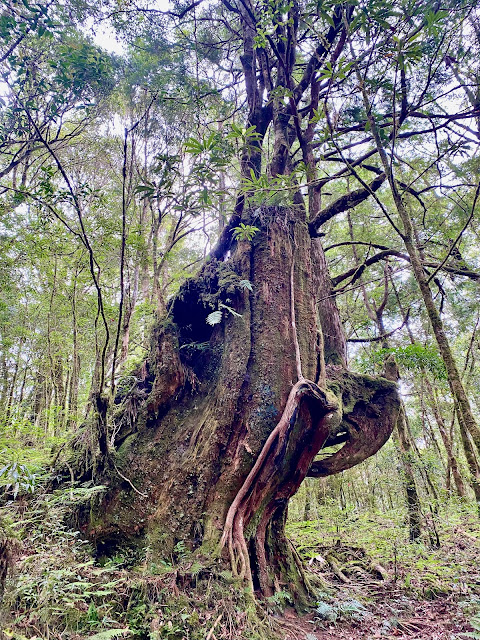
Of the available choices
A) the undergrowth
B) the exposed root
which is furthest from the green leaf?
the undergrowth

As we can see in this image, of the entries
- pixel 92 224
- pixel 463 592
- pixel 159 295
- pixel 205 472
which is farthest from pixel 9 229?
pixel 463 592

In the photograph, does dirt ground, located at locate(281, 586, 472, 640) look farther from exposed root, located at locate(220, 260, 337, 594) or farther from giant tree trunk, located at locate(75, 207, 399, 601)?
exposed root, located at locate(220, 260, 337, 594)

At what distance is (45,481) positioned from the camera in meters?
4.09

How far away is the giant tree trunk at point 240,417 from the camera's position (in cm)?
361

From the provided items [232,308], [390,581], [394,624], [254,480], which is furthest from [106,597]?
[390,581]

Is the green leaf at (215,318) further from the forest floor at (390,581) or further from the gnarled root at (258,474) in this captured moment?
the forest floor at (390,581)

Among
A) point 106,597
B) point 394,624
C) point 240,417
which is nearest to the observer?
point 106,597

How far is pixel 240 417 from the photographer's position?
407cm

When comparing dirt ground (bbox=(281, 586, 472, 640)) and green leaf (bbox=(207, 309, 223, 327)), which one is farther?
green leaf (bbox=(207, 309, 223, 327))

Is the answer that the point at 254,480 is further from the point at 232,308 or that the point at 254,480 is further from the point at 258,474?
the point at 232,308

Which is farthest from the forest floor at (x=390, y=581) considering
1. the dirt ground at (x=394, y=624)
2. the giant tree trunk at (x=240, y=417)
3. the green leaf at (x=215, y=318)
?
the green leaf at (x=215, y=318)

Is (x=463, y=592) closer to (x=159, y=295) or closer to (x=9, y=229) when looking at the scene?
(x=159, y=295)

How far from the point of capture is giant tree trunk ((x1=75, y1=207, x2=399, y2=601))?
3605 millimetres

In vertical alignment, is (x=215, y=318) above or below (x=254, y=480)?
above
